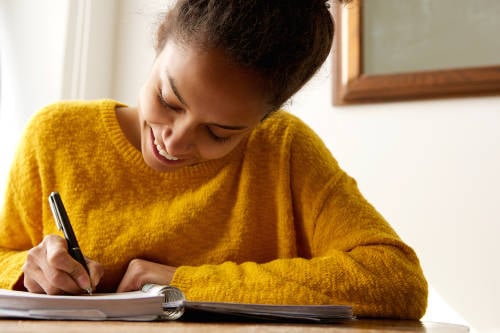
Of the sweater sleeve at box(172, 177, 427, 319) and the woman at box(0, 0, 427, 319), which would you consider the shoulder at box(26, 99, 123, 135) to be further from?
the sweater sleeve at box(172, 177, 427, 319)

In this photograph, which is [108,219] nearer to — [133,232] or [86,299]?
[133,232]

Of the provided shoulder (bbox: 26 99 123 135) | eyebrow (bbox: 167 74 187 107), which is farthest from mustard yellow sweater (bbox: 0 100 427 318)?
eyebrow (bbox: 167 74 187 107)

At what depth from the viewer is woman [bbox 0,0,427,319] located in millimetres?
789

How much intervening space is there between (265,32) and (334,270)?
0.34 metres

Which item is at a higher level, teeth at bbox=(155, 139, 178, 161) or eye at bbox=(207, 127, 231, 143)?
eye at bbox=(207, 127, 231, 143)

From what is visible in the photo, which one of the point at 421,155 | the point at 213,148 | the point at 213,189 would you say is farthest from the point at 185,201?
the point at 421,155

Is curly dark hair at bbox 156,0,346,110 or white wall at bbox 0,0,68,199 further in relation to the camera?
white wall at bbox 0,0,68,199

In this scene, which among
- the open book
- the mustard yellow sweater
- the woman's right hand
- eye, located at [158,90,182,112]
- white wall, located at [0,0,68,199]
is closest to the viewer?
the open book

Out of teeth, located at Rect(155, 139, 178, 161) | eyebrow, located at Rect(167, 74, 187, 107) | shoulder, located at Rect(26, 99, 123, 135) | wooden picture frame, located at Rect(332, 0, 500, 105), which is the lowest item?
teeth, located at Rect(155, 139, 178, 161)

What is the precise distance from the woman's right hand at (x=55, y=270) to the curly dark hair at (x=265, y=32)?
32 cm

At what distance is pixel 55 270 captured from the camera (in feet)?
2.39

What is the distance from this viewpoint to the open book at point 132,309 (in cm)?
57

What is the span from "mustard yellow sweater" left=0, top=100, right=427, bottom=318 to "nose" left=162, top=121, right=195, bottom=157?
6.6 inches

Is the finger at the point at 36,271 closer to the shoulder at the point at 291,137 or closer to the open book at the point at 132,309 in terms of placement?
the open book at the point at 132,309
